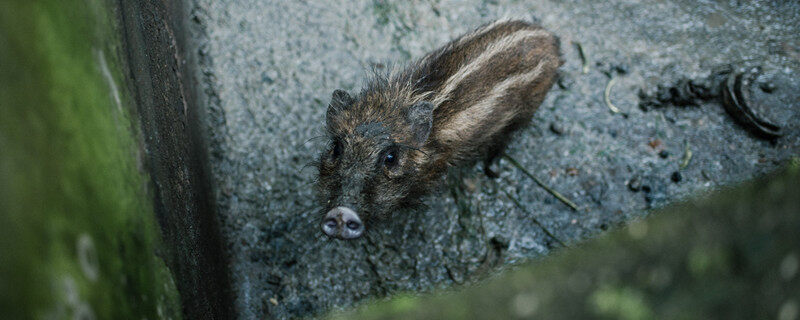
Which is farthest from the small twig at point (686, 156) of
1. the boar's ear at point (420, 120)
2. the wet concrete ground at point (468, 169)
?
the boar's ear at point (420, 120)

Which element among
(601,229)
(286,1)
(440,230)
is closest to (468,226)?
(440,230)

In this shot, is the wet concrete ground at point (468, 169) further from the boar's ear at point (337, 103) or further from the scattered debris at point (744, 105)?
the boar's ear at point (337, 103)

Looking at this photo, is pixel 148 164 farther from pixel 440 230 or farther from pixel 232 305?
pixel 440 230

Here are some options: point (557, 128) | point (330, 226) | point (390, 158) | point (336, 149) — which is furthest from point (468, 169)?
point (330, 226)

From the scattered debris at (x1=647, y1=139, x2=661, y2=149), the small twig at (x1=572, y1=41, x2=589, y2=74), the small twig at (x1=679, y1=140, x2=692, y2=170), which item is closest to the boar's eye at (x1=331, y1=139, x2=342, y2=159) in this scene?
the small twig at (x1=572, y1=41, x2=589, y2=74)

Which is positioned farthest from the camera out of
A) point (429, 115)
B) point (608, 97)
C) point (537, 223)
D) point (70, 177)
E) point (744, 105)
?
point (608, 97)

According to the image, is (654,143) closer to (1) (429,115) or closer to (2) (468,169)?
(2) (468,169)

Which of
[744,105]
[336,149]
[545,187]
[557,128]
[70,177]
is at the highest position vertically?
[70,177]
